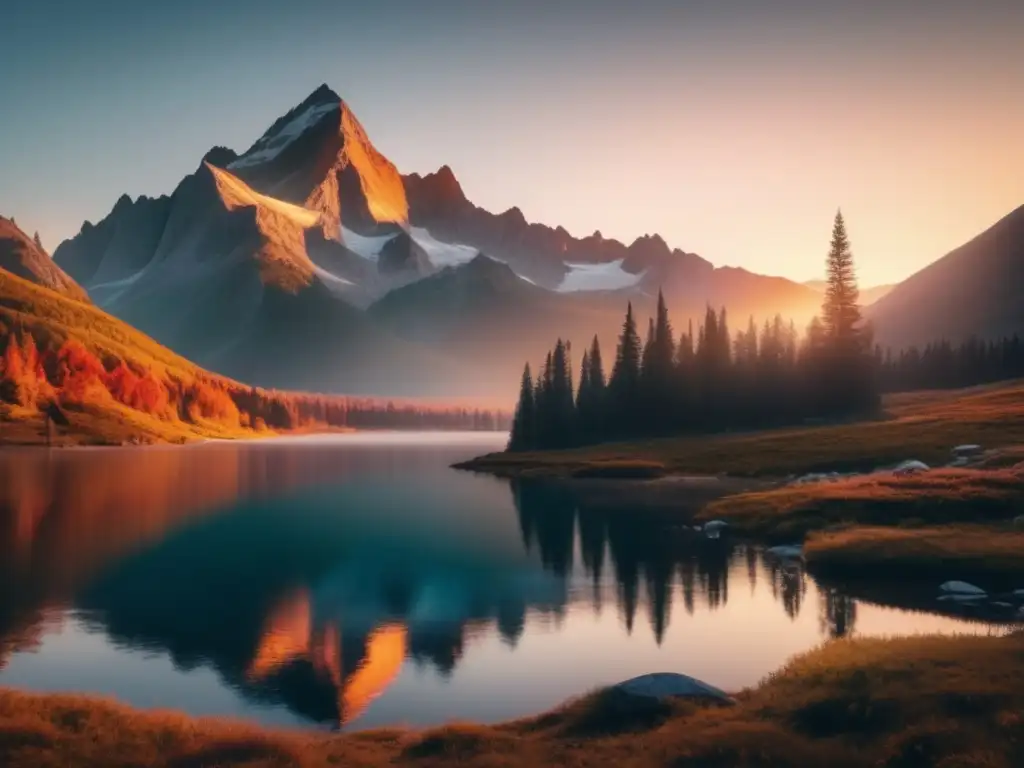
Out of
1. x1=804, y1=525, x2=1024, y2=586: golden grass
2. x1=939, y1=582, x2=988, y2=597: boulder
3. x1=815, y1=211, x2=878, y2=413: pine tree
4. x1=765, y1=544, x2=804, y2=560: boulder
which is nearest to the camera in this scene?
x1=939, y1=582, x2=988, y2=597: boulder

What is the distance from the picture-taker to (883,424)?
400 ft

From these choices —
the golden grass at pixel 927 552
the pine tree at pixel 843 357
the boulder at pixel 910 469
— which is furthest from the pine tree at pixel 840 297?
the golden grass at pixel 927 552

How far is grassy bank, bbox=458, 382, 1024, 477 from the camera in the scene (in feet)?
324

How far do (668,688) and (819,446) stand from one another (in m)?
93.1

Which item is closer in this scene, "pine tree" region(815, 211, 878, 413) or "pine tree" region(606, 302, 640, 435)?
"pine tree" region(815, 211, 878, 413)

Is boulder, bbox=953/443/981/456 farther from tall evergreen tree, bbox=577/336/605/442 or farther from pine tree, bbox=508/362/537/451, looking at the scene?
pine tree, bbox=508/362/537/451

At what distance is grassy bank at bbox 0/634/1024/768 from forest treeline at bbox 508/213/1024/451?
12957 cm

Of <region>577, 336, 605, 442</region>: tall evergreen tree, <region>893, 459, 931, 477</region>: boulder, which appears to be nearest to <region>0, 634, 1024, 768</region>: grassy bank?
<region>893, 459, 931, 477</region>: boulder

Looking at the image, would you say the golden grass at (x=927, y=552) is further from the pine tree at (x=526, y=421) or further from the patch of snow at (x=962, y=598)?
the pine tree at (x=526, y=421)

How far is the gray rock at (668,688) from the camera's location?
2531cm

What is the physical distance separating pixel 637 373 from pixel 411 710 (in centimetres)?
14085

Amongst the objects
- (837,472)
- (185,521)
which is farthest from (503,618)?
(837,472)

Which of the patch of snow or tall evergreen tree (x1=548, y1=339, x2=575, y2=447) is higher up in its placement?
tall evergreen tree (x1=548, y1=339, x2=575, y2=447)

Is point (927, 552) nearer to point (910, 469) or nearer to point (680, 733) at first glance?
point (910, 469)
